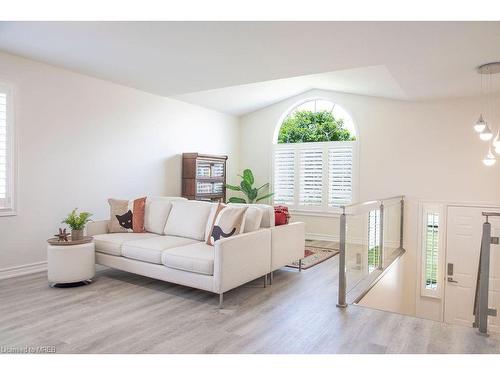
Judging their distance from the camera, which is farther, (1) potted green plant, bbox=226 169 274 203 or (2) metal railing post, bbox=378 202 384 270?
(1) potted green plant, bbox=226 169 274 203

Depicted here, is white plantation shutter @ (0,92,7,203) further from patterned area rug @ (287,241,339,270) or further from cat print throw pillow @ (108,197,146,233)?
patterned area rug @ (287,241,339,270)

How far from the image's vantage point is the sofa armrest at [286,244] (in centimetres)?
402

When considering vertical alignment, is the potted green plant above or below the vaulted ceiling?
below

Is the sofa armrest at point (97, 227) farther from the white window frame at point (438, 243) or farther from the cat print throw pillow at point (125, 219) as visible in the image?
the white window frame at point (438, 243)

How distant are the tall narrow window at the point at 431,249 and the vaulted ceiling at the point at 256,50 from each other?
2017 millimetres

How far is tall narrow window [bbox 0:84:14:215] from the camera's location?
4.07 meters

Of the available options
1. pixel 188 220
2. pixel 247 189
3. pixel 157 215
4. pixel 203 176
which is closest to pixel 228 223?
pixel 188 220

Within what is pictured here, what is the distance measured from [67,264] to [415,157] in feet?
18.3

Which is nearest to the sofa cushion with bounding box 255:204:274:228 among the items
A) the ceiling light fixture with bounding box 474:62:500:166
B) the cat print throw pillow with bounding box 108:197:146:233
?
the cat print throw pillow with bounding box 108:197:146:233

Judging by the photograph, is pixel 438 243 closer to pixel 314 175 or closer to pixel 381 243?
pixel 381 243

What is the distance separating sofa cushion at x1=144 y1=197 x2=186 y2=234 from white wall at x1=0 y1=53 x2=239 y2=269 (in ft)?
3.07

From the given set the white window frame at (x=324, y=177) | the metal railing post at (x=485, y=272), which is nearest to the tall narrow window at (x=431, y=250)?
the white window frame at (x=324, y=177)

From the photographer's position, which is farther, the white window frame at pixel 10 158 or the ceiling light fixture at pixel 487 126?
the white window frame at pixel 10 158
